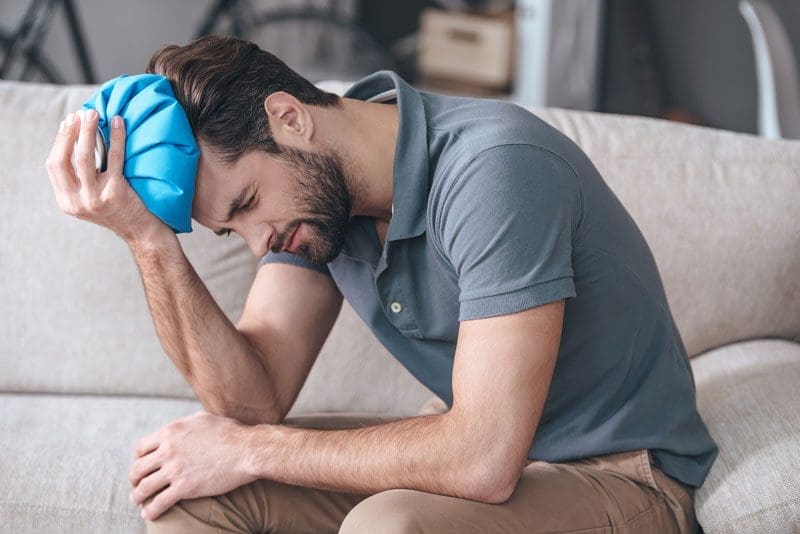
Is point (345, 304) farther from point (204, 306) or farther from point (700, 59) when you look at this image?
point (700, 59)

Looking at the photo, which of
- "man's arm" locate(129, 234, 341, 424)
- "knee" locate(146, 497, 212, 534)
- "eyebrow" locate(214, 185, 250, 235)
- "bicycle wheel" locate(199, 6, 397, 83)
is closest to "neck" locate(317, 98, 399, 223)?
"eyebrow" locate(214, 185, 250, 235)

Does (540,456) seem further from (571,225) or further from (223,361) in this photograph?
(223,361)

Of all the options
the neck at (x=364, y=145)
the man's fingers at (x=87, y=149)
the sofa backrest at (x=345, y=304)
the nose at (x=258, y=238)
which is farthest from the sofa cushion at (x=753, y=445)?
the man's fingers at (x=87, y=149)

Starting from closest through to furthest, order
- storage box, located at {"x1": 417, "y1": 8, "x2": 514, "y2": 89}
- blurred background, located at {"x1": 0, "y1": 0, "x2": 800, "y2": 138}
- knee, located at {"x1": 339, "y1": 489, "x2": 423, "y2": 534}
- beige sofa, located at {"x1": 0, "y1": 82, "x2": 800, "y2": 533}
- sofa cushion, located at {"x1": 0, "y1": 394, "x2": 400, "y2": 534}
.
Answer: knee, located at {"x1": 339, "y1": 489, "x2": 423, "y2": 534} → sofa cushion, located at {"x1": 0, "y1": 394, "x2": 400, "y2": 534} → beige sofa, located at {"x1": 0, "y1": 82, "x2": 800, "y2": 533} → blurred background, located at {"x1": 0, "y1": 0, "x2": 800, "y2": 138} → storage box, located at {"x1": 417, "y1": 8, "x2": 514, "y2": 89}

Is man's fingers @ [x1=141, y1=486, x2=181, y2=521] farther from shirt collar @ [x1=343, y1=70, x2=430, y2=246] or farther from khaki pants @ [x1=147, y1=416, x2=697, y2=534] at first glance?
shirt collar @ [x1=343, y1=70, x2=430, y2=246]

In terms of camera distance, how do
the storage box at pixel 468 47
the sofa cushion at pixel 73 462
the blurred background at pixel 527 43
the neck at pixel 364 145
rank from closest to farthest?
the neck at pixel 364 145 → the sofa cushion at pixel 73 462 → the blurred background at pixel 527 43 → the storage box at pixel 468 47

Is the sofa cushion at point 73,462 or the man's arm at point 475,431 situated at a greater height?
the man's arm at point 475,431

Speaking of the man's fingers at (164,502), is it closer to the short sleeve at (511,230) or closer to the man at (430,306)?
the man at (430,306)

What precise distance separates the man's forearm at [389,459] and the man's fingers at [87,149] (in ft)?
1.42

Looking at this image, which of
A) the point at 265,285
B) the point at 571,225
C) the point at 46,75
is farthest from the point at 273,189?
the point at 46,75

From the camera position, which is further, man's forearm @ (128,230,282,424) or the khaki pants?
man's forearm @ (128,230,282,424)

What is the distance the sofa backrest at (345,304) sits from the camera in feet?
6.23

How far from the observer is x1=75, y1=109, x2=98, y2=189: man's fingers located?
140 cm

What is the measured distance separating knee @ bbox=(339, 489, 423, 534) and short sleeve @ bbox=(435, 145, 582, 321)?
9.5 inches
